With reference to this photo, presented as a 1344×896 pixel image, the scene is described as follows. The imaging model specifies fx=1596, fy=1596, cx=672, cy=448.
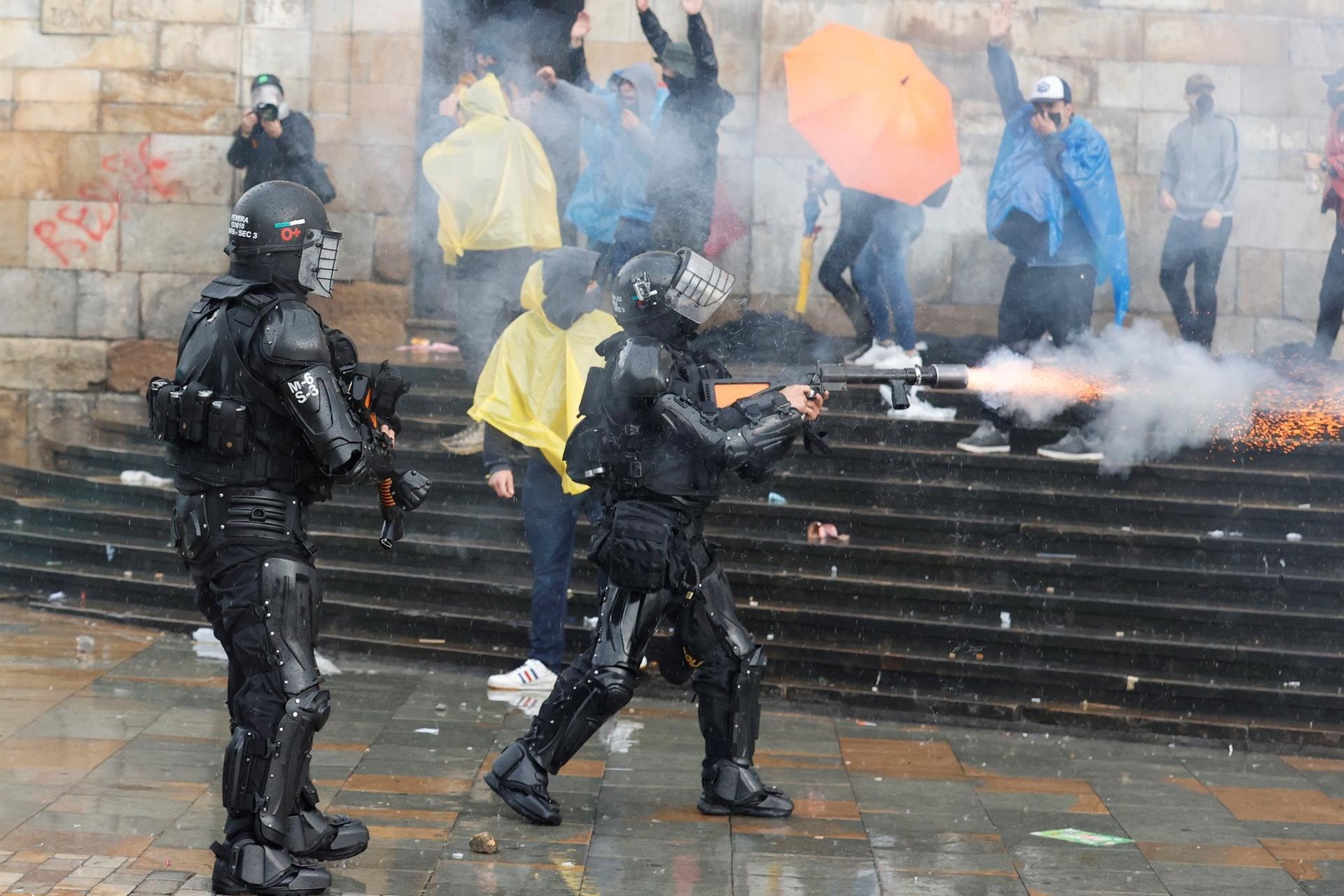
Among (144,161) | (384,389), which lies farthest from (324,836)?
(144,161)

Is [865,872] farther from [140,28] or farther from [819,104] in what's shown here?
[140,28]

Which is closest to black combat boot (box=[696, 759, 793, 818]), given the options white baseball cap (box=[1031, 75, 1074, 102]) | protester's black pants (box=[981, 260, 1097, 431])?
protester's black pants (box=[981, 260, 1097, 431])

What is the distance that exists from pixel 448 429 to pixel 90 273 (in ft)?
13.5

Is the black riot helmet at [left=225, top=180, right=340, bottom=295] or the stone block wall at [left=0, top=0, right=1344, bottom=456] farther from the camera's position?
the stone block wall at [left=0, top=0, right=1344, bottom=456]

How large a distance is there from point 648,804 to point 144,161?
26.6 ft

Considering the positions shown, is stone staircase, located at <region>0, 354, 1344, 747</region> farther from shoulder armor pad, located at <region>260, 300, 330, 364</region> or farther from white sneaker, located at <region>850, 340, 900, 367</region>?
shoulder armor pad, located at <region>260, 300, 330, 364</region>

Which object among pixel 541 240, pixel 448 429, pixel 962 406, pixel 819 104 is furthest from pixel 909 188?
pixel 448 429

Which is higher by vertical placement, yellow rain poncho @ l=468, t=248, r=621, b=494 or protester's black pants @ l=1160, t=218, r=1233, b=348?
protester's black pants @ l=1160, t=218, r=1233, b=348

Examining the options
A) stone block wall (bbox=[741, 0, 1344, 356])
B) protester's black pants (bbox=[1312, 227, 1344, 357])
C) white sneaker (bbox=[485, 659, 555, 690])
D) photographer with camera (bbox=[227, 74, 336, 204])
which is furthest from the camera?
stone block wall (bbox=[741, 0, 1344, 356])

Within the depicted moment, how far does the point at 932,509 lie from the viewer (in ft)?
27.7

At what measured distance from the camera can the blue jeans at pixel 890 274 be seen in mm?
9805

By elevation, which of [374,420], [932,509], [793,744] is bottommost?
[793,744]

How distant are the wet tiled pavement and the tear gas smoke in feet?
7.13

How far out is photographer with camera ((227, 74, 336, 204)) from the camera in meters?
11.0
